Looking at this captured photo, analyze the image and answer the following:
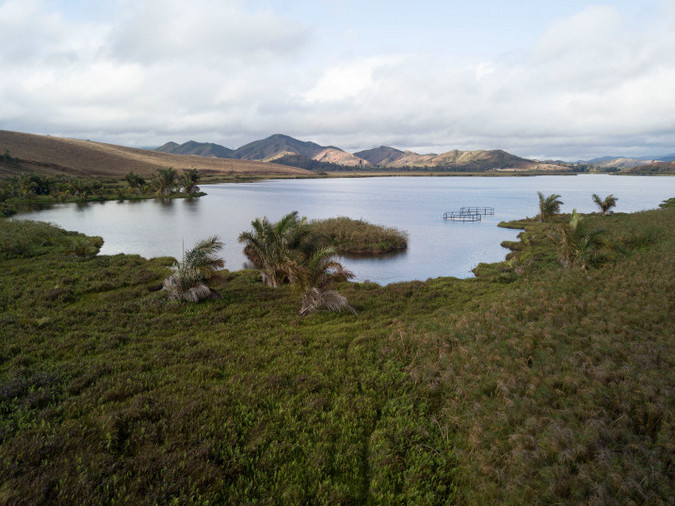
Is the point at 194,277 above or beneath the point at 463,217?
beneath

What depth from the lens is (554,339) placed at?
10.7 m

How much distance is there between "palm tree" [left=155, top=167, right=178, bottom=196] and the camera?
107 metres

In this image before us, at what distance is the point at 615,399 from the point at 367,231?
37197 mm

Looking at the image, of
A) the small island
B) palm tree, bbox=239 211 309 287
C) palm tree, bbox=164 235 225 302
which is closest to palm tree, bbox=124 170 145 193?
A: the small island

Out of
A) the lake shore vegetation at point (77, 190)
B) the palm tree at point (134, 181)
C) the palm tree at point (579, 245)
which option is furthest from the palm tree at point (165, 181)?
the palm tree at point (579, 245)

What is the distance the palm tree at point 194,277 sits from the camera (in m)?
18.1

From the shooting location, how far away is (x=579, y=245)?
22.5 meters

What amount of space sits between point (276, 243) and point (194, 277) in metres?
5.46

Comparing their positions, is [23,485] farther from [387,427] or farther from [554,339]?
[554,339]

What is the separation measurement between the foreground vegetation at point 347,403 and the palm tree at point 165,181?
101572mm

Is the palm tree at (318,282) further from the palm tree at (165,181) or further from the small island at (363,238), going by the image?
the palm tree at (165,181)

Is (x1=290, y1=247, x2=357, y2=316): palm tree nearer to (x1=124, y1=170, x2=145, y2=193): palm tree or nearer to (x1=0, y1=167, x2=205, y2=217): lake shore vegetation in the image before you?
(x1=0, y1=167, x2=205, y2=217): lake shore vegetation

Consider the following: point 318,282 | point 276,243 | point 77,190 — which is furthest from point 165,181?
point 318,282

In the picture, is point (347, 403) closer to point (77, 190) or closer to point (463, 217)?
point (463, 217)
